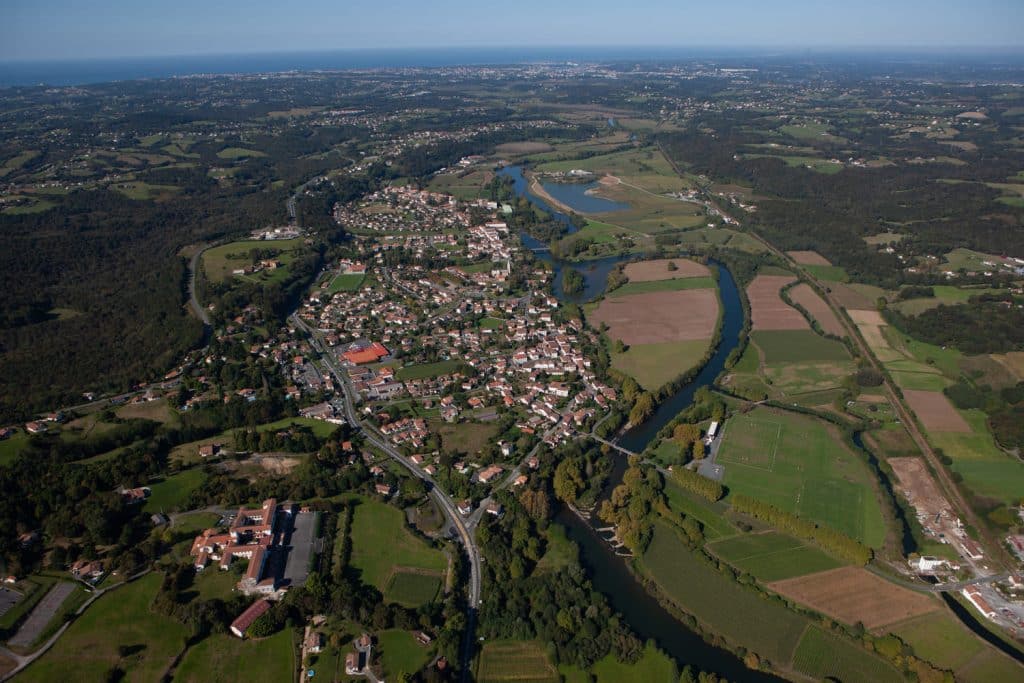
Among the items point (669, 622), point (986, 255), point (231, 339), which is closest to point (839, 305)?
point (986, 255)

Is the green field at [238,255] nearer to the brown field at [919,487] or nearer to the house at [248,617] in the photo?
the house at [248,617]

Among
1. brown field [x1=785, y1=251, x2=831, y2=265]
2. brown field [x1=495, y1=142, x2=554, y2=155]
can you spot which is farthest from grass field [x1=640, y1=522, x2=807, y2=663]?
→ brown field [x1=495, y1=142, x2=554, y2=155]

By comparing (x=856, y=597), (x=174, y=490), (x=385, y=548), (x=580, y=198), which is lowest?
(x=856, y=597)

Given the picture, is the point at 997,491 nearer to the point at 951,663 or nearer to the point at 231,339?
the point at 951,663

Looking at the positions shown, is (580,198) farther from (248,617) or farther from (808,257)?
(248,617)

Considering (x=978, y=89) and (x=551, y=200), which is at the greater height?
→ (x=978, y=89)

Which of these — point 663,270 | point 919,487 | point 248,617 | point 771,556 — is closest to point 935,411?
point 919,487
